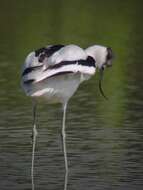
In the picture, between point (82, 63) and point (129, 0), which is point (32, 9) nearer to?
point (129, 0)

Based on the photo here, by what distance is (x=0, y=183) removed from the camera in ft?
30.7

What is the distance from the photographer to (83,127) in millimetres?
12070

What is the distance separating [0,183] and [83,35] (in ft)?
49.4

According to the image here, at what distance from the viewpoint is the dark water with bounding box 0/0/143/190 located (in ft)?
31.8

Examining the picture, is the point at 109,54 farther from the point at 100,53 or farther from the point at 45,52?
the point at 45,52

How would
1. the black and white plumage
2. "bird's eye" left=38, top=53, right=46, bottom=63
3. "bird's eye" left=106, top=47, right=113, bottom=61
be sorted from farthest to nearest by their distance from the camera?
1. "bird's eye" left=106, top=47, right=113, bottom=61
2. "bird's eye" left=38, top=53, right=46, bottom=63
3. the black and white plumage

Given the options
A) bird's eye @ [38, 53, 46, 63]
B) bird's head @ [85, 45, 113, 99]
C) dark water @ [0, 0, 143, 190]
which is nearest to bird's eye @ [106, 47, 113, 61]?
bird's head @ [85, 45, 113, 99]

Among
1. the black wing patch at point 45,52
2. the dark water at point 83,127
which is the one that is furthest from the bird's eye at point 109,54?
the dark water at point 83,127

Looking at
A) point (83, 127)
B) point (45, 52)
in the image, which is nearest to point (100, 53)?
point (45, 52)

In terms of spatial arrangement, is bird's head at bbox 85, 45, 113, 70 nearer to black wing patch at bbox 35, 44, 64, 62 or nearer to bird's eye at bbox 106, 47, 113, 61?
bird's eye at bbox 106, 47, 113, 61

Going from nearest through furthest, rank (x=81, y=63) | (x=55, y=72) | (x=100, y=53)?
(x=55, y=72) → (x=81, y=63) → (x=100, y=53)

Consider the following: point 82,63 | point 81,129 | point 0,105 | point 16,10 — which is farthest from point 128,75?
point 16,10

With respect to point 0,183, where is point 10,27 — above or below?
below

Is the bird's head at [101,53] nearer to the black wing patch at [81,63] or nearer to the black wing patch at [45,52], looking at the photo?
the black wing patch at [81,63]
